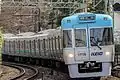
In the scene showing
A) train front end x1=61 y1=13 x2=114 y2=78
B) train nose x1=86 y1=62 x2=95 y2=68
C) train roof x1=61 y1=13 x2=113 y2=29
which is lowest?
train nose x1=86 y1=62 x2=95 y2=68

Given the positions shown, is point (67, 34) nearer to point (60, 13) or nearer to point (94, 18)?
point (94, 18)

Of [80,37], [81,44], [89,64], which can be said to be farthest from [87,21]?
[89,64]

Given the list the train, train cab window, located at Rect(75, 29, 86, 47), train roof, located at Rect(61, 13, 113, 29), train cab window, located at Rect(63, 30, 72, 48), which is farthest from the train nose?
train roof, located at Rect(61, 13, 113, 29)

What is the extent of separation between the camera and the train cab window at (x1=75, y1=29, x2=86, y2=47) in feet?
52.9

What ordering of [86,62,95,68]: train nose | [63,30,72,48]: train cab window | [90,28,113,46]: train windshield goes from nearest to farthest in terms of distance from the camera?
[86,62,95,68]: train nose, [90,28,113,46]: train windshield, [63,30,72,48]: train cab window

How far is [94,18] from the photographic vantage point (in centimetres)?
1636

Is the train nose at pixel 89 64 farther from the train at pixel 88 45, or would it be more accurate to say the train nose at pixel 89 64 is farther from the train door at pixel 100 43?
the train door at pixel 100 43

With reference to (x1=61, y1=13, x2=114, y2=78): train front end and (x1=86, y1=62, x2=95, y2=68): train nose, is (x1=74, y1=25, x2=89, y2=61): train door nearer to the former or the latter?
(x1=61, y1=13, x2=114, y2=78): train front end

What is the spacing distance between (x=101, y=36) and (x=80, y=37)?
783mm

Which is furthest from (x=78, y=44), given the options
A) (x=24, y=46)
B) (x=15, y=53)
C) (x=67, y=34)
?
(x=15, y=53)

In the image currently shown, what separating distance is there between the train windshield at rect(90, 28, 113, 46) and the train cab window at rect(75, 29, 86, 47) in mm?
289

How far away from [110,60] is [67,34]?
6.18 ft

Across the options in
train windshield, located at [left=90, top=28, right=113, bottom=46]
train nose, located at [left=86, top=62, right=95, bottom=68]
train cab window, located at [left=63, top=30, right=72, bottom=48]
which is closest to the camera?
train nose, located at [left=86, top=62, right=95, bottom=68]

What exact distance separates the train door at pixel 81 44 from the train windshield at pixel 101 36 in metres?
0.26
